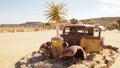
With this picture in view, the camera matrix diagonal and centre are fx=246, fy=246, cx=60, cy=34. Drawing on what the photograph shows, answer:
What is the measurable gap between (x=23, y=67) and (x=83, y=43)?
4053 mm

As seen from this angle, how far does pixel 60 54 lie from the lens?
14.0 metres

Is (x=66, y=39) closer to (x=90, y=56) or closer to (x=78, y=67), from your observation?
(x=90, y=56)

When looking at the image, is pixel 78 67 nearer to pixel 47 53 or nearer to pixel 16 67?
pixel 47 53

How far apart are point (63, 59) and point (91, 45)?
106 inches

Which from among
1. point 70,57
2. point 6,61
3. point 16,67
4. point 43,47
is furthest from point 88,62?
point 6,61

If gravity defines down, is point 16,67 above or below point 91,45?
below

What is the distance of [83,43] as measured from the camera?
15.3 metres

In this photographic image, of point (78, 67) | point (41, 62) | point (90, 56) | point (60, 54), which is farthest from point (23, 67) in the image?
point (90, 56)

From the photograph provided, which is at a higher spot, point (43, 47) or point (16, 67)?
point (43, 47)

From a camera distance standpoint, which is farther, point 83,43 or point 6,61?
point 6,61

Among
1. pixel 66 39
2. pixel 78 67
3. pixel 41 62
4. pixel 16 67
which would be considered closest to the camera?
pixel 78 67

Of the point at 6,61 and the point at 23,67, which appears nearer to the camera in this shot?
the point at 23,67

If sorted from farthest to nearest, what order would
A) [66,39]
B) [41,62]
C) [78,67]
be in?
1. [66,39]
2. [41,62]
3. [78,67]

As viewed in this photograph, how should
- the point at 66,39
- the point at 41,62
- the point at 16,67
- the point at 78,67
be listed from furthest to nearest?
the point at 66,39 → the point at 16,67 → the point at 41,62 → the point at 78,67
